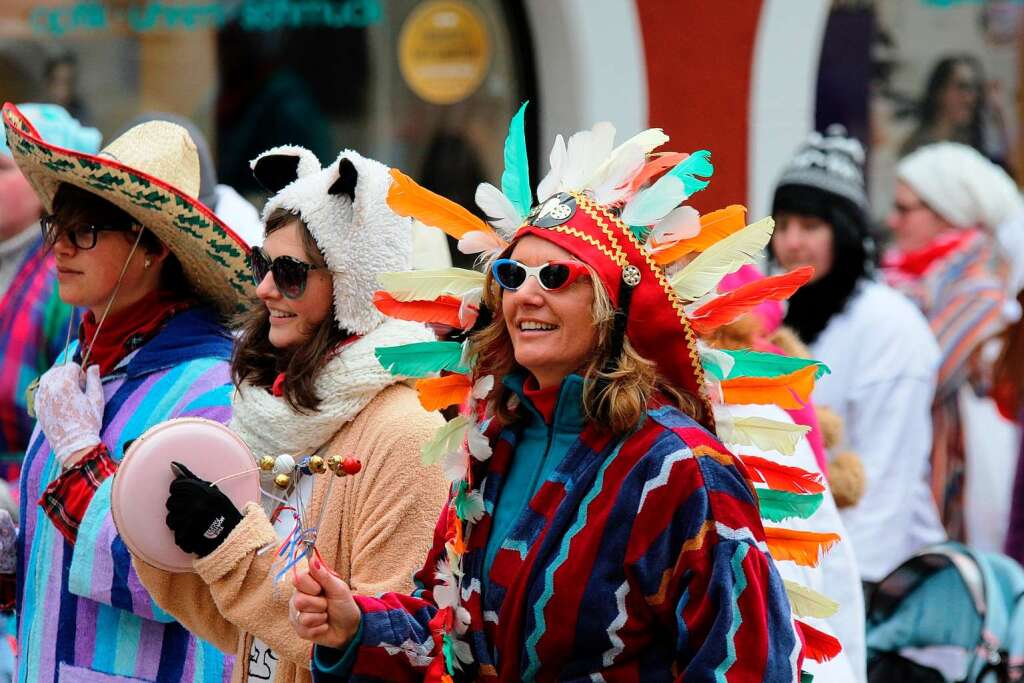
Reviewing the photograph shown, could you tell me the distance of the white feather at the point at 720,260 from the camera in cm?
282

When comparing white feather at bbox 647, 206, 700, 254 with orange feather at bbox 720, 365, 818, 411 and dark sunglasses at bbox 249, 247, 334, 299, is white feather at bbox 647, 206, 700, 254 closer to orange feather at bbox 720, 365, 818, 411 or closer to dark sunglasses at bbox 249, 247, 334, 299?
orange feather at bbox 720, 365, 818, 411

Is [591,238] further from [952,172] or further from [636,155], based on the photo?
[952,172]

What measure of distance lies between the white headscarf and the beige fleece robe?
16.5ft

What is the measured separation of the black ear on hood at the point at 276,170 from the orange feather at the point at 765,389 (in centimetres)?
107

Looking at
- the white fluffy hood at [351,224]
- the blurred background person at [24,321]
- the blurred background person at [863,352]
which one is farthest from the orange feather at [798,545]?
the blurred background person at [863,352]

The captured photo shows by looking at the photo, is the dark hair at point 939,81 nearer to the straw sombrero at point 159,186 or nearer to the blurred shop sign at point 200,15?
the blurred shop sign at point 200,15

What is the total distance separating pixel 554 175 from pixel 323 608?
2.82ft

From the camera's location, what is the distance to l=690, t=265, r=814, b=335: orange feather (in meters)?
2.89

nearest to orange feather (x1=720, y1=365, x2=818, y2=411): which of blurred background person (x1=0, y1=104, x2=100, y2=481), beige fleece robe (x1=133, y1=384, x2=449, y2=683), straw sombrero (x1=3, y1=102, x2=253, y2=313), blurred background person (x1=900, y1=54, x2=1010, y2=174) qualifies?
beige fleece robe (x1=133, y1=384, x2=449, y2=683)

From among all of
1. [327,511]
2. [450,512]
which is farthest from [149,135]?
[450,512]

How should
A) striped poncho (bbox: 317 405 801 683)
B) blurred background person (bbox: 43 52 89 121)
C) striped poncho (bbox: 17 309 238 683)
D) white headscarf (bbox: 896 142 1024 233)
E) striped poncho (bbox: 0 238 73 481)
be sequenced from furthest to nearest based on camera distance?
1. white headscarf (bbox: 896 142 1024 233)
2. blurred background person (bbox: 43 52 89 121)
3. striped poncho (bbox: 0 238 73 481)
4. striped poncho (bbox: 17 309 238 683)
5. striped poncho (bbox: 317 405 801 683)

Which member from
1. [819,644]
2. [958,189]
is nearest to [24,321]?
[819,644]

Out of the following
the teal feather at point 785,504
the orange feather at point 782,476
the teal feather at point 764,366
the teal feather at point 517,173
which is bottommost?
the teal feather at point 785,504

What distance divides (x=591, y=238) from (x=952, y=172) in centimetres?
548
